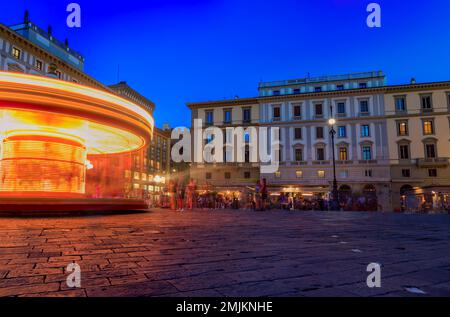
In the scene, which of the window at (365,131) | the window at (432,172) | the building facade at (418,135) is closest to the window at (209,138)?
→ the window at (365,131)

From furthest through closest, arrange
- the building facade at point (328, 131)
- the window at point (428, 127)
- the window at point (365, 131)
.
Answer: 1. the window at point (365, 131)
2. the building facade at point (328, 131)
3. the window at point (428, 127)

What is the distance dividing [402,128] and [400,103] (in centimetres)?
313

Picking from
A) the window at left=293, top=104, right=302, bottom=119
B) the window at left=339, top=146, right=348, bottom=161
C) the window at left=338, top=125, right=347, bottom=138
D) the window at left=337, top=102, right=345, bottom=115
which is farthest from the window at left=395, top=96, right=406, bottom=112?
the window at left=293, top=104, right=302, bottom=119

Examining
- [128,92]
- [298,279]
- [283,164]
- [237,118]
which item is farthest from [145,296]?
[128,92]

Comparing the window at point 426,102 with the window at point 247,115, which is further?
the window at point 247,115

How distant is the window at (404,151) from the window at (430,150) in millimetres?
2013

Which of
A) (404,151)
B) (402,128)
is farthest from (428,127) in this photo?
(404,151)

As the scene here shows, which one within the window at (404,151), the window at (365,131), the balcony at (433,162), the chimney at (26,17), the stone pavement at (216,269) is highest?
the chimney at (26,17)

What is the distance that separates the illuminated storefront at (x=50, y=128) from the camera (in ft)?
29.7

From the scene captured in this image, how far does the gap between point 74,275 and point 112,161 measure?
33655mm

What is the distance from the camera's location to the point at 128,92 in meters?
58.8

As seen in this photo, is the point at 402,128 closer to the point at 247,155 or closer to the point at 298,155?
the point at 298,155

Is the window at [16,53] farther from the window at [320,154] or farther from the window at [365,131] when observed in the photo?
the window at [365,131]

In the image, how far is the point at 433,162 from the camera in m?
36.5
